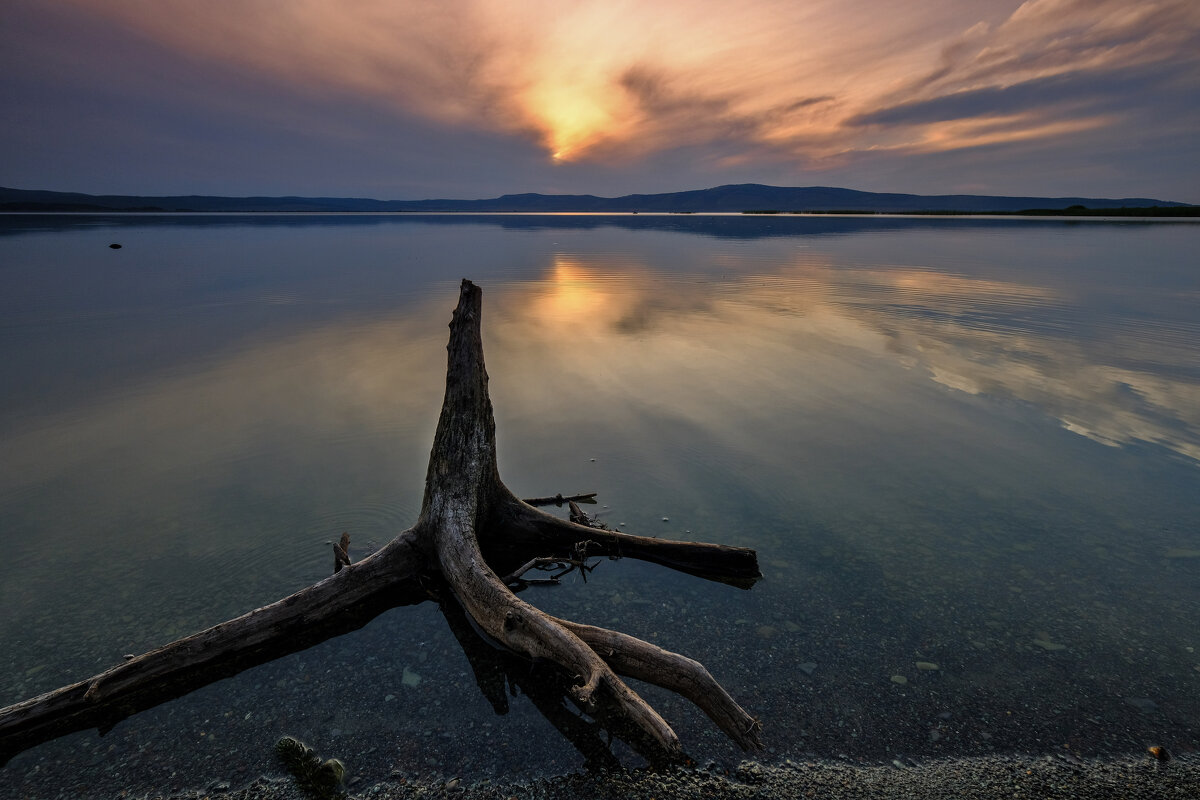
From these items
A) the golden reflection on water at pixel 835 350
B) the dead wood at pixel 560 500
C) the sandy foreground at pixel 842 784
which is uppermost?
the dead wood at pixel 560 500

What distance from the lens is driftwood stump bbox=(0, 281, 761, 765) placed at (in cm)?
464

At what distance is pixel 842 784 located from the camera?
432 cm

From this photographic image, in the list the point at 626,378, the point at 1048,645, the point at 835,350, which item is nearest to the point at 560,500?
the point at 1048,645

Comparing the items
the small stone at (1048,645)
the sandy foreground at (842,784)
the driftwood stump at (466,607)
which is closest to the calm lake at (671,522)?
the small stone at (1048,645)

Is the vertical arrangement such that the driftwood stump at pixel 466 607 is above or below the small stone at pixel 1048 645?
above

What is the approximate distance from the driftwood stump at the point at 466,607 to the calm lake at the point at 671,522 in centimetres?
26

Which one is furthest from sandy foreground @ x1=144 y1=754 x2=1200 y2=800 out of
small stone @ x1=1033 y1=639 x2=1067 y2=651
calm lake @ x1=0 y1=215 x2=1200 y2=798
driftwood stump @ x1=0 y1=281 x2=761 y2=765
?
small stone @ x1=1033 y1=639 x2=1067 y2=651

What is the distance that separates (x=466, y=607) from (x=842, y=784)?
12.0 feet

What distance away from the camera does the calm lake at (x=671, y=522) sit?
4867 millimetres

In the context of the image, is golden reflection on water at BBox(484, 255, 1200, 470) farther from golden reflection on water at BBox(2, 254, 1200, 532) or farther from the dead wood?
the dead wood

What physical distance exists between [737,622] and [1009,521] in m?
4.64

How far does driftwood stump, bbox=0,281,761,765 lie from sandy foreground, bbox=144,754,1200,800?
0.30 meters

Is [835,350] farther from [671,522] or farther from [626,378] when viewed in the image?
[671,522]

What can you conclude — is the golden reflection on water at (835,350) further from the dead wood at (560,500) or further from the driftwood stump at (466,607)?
the driftwood stump at (466,607)
